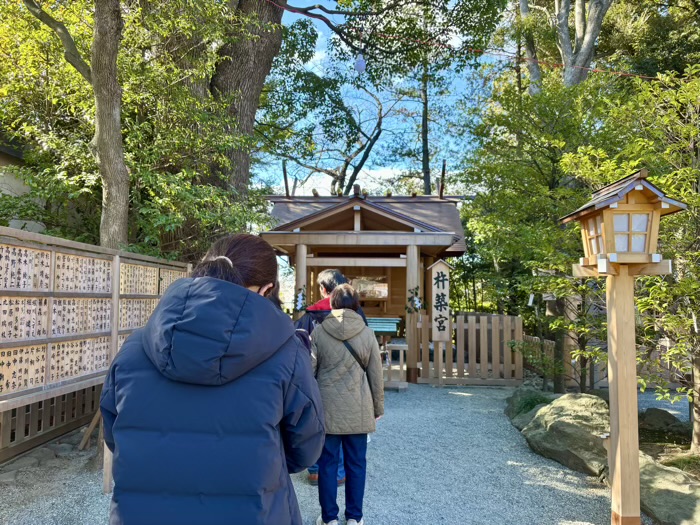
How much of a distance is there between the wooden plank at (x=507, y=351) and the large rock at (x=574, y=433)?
344 cm

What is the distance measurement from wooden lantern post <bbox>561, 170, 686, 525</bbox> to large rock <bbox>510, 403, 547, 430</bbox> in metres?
2.66

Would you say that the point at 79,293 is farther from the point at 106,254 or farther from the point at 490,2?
the point at 490,2

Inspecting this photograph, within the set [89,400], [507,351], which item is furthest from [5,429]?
[507,351]

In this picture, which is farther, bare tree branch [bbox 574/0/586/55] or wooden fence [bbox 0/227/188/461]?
bare tree branch [bbox 574/0/586/55]

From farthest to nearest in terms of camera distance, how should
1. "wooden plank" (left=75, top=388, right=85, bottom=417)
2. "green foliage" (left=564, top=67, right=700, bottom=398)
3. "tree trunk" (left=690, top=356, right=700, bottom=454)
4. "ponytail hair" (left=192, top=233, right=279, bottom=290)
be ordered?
1. "wooden plank" (left=75, top=388, right=85, bottom=417)
2. "tree trunk" (left=690, top=356, right=700, bottom=454)
3. "green foliage" (left=564, top=67, right=700, bottom=398)
4. "ponytail hair" (left=192, top=233, right=279, bottom=290)

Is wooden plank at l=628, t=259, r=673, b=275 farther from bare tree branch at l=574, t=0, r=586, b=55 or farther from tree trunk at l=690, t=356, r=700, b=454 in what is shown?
bare tree branch at l=574, t=0, r=586, b=55

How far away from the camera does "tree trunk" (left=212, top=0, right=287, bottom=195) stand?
7476 mm

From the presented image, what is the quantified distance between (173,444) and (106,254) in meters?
3.15

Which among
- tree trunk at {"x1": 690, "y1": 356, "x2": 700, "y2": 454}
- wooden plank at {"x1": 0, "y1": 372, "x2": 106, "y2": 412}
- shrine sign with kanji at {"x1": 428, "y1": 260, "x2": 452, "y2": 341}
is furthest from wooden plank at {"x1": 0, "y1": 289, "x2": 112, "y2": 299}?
shrine sign with kanji at {"x1": 428, "y1": 260, "x2": 452, "y2": 341}

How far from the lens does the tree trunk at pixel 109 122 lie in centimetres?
443

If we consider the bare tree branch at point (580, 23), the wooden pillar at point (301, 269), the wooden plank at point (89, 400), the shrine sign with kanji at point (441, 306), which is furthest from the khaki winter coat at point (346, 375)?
the bare tree branch at point (580, 23)

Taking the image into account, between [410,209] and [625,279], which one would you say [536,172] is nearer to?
[625,279]

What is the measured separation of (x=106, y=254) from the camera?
3.97 m

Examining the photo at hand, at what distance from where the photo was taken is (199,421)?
1299mm
